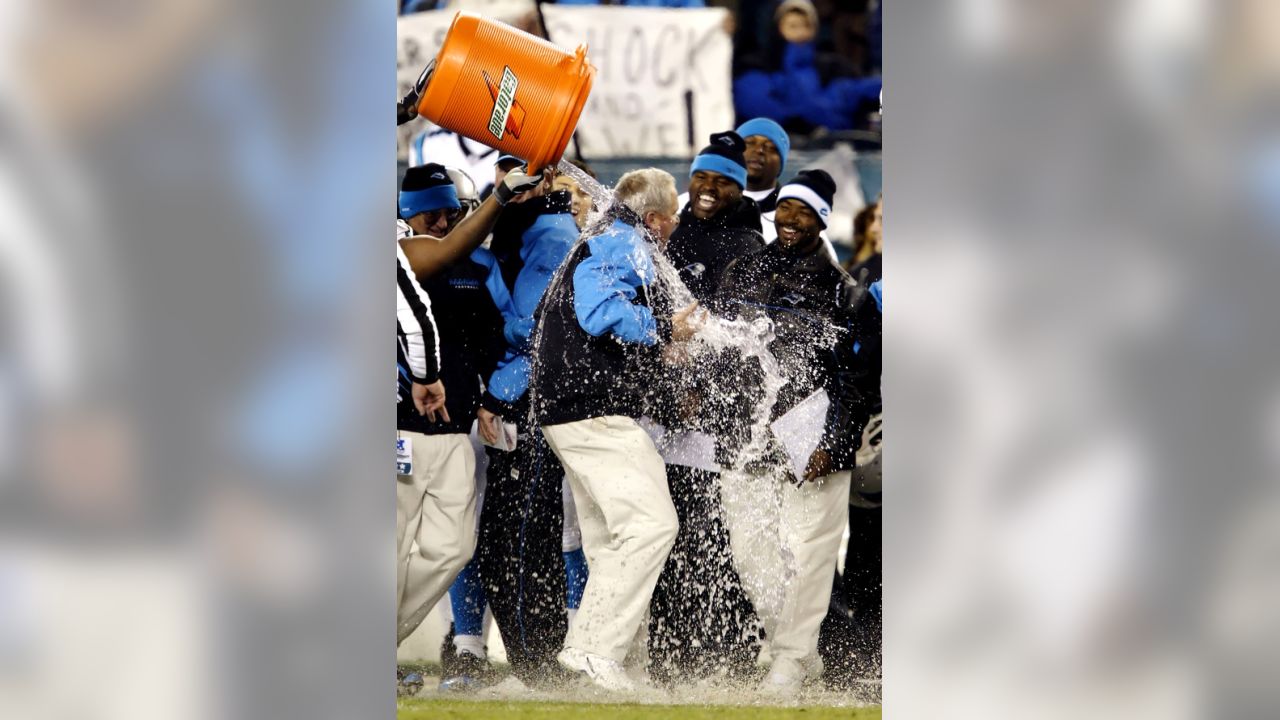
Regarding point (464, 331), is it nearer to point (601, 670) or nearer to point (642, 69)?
point (642, 69)

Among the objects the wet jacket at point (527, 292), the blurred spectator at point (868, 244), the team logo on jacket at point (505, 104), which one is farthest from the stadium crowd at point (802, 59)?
the wet jacket at point (527, 292)

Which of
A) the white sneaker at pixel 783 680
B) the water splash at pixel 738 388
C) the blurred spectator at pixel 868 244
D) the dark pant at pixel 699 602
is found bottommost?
the white sneaker at pixel 783 680

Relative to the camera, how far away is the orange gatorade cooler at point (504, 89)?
338 centimetres

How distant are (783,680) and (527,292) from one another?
124 cm

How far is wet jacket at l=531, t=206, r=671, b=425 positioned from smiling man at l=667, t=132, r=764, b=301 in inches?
4.8

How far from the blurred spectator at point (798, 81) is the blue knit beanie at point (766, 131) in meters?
0.02

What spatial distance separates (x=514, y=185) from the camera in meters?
3.47

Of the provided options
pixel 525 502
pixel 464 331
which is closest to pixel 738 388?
pixel 525 502

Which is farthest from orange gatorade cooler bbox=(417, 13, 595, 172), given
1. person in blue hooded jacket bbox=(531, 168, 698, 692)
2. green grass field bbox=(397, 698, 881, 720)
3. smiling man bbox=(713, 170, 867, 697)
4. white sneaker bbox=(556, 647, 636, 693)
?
green grass field bbox=(397, 698, 881, 720)

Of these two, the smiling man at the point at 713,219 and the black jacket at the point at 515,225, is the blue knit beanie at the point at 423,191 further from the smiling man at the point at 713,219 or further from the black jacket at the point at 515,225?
the smiling man at the point at 713,219
